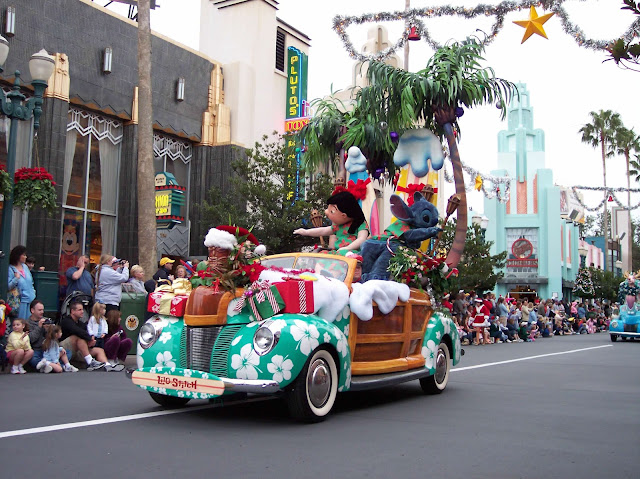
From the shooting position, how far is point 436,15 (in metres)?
17.9

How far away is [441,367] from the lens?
29.2 ft

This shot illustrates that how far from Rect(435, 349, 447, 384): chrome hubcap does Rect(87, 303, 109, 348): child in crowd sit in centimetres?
587

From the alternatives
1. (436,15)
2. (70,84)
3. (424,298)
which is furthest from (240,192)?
(424,298)

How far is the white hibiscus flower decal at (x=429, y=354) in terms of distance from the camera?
8.43m

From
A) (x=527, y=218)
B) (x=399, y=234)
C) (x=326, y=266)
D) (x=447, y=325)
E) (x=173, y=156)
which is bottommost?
(x=447, y=325)

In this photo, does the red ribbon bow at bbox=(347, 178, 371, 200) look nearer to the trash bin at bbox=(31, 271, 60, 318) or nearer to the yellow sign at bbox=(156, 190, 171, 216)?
the trash bin at bbox=(31, 271, 60, 318)

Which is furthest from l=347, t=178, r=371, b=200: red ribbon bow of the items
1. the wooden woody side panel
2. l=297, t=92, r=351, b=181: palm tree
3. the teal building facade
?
the teal building facade

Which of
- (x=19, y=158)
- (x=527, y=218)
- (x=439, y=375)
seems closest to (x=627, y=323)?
(x=439, y=375)

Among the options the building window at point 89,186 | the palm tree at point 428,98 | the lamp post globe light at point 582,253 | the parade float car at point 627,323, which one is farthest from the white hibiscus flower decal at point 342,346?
the lamp post globe light at point 582,253

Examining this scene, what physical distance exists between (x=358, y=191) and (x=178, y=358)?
4232mm

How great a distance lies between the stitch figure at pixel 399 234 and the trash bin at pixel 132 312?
20.0 feet

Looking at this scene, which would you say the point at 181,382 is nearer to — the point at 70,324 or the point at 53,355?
the point at 53,355

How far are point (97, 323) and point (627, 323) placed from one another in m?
20.1

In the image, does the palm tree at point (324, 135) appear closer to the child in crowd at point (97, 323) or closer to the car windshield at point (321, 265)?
the child in crowd at point (97, 323)
